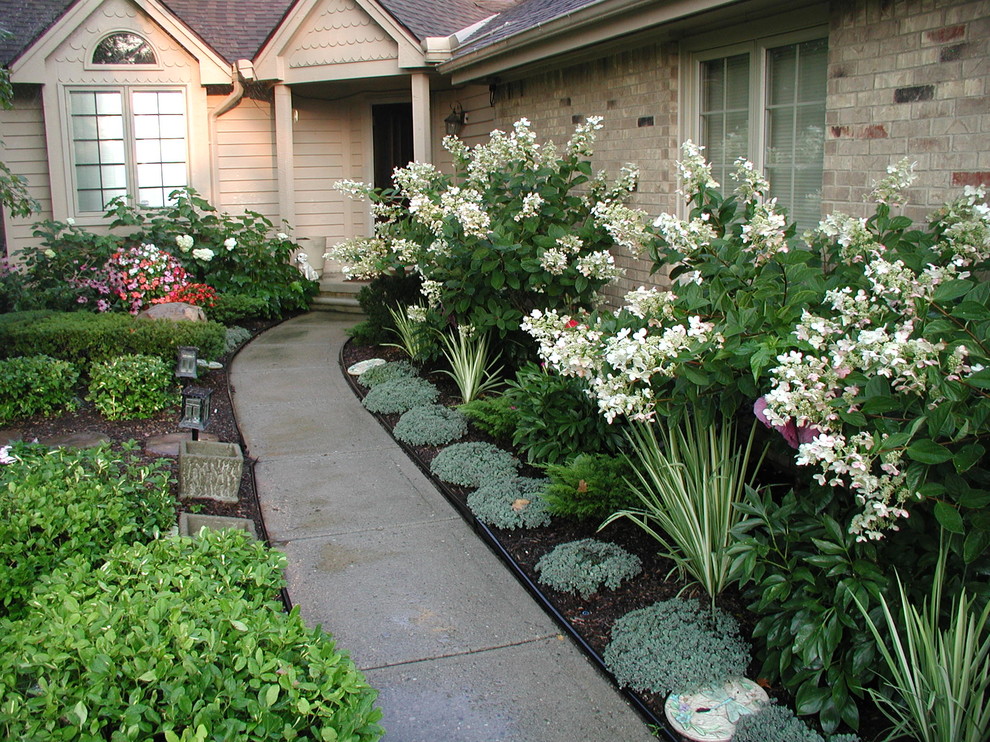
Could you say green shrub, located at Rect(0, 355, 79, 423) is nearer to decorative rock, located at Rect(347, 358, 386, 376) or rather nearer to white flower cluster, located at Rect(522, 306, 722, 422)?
decorative rock, located at Rect(347, 358, 386, 376)

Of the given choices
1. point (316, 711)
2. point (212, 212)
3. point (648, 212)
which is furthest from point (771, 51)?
point (212, 212)

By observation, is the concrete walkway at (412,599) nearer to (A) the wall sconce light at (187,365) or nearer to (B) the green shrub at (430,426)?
(B) the green shrub at (430,426)

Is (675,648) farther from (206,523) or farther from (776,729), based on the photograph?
(206,523)

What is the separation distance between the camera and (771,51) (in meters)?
5.61

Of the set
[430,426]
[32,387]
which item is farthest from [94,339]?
[430,426]

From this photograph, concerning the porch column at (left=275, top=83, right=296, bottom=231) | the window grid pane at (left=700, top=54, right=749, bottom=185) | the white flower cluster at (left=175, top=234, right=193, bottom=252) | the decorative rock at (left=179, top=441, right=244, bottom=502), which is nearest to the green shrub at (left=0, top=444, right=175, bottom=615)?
the decorative rock at (left=179, top=441, right=244, bottom=502)

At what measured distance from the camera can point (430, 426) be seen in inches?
255

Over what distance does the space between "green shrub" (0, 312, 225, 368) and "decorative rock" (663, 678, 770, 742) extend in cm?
574

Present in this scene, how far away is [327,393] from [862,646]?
5390 millimetres

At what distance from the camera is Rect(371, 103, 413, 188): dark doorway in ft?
42.1

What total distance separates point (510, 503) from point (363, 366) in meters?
3.59

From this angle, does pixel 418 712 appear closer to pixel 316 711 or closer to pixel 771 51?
pixel 316 711

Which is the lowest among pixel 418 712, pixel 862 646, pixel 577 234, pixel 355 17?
pixel 418 712

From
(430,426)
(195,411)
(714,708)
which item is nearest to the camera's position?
(714,708)
